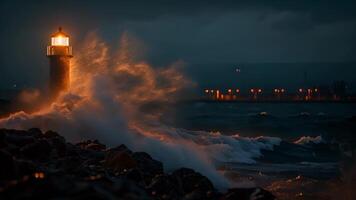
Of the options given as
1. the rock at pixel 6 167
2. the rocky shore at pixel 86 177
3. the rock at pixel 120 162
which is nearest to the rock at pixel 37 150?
the rocky shore at pixel 86 177

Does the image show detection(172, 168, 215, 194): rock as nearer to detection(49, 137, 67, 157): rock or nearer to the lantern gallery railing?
detection(49, 137, 67, 157): rock

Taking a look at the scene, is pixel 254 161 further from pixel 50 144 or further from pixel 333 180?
pixel 50 144

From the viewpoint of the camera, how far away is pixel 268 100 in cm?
9262

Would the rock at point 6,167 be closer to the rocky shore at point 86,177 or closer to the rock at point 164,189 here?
the rocky shore at point 86,177

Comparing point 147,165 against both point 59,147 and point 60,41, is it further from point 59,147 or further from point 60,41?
point 60,41

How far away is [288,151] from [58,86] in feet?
32.1

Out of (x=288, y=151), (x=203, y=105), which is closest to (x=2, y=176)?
(x=288, y=151)

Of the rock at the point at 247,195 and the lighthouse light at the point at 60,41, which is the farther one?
the lighthouse light at the point at 60,41

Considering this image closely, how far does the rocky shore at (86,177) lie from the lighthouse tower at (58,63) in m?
7.93

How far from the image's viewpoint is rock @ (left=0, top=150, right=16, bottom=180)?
5.80 m

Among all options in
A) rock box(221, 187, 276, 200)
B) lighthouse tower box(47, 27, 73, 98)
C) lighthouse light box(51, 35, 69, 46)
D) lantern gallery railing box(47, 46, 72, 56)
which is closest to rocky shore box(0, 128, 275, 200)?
rock box(221, 187, 276, 200)

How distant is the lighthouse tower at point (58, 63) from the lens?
1950 cm

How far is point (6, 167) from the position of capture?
586 centimetres

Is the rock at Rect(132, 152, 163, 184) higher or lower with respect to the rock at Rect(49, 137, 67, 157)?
lower
